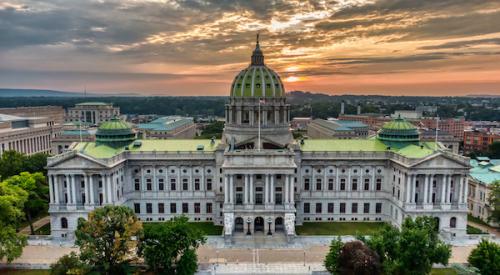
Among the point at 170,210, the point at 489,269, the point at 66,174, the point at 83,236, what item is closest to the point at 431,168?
the point at 489,269

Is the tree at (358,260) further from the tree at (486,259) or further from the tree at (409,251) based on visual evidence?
the tree at (486,259)

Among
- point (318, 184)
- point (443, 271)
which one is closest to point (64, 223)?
point (318, 184)

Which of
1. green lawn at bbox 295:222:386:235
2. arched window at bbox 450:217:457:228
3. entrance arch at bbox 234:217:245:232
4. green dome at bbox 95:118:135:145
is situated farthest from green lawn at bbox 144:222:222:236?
arched window at bbox 450:217:457:228

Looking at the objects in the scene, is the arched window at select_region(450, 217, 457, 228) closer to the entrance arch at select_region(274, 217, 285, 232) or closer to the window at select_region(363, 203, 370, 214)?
the window at select_region(363, 203, 370, 214)

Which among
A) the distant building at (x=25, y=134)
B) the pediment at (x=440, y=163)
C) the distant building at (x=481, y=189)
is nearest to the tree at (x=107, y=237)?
the pediment at (x=440, y=163)

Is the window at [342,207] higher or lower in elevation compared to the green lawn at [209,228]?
higher

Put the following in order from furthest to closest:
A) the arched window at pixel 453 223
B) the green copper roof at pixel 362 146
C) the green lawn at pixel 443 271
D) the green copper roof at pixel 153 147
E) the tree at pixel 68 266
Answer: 1. the green copper roof at pixel 362 146
2. the green copper roof at pixel 153 147
3. the arched window at pixel 453 223
4. the green lawn at pixel 443 271
5. the tree at pixel 68 266

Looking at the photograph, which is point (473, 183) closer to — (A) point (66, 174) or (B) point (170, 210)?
(B) point (170, 210)
